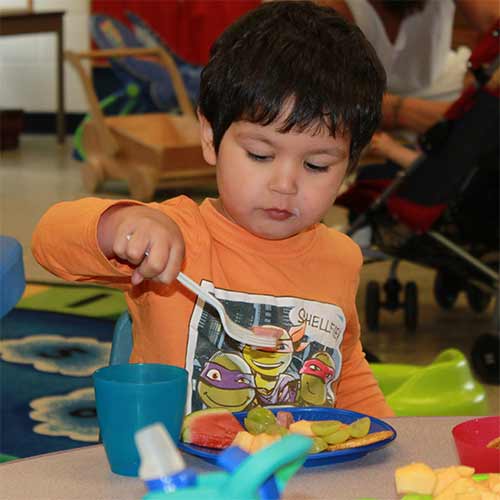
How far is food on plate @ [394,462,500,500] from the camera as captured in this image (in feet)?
2.07

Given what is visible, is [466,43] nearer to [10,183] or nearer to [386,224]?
[386,224]

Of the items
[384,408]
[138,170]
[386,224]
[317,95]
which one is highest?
[317,95]

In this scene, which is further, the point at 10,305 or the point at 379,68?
the point at 10,305

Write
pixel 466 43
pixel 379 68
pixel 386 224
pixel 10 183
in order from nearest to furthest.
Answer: pixel 379 68
pixel 386 224
pixel 466 43
pixel 10 183

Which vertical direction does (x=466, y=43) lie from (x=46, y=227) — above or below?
below

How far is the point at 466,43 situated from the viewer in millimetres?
4273

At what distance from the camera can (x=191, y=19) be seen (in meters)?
6.17

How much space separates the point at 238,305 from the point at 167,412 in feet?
0.98

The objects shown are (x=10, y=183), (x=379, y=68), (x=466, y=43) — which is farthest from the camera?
(x=10, y=183)

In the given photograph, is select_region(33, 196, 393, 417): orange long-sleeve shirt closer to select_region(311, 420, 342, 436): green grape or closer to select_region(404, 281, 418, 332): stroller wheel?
select_region(311, 420, 342, 436): green grape

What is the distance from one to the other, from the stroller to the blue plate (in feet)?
5.32

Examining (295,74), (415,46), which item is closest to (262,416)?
(295,74)

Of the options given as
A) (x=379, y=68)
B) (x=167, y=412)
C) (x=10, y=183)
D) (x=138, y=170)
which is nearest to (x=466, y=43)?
(x=138, y=170)

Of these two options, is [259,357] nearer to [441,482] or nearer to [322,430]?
[322,430]
